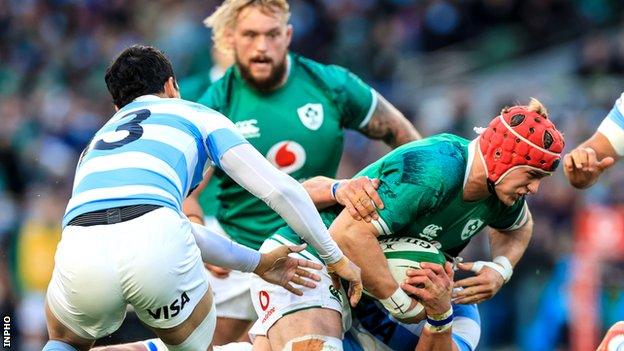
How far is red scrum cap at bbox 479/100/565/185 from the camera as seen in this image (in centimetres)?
607

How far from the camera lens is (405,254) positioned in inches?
249

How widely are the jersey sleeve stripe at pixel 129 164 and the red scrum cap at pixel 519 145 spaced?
5.16 ft

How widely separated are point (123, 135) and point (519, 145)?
75.0 inches

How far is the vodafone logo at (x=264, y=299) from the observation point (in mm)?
6594

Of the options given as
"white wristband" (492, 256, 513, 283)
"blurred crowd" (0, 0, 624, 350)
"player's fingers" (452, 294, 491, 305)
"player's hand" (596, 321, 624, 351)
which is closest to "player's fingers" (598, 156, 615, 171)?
"white wristband" (492, 256, 513, 283)

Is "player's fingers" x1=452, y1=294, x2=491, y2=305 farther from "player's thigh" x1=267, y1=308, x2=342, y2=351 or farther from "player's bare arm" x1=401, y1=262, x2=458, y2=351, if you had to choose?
"player's thigh" x1=267, y1=308, x2=342, y2=351

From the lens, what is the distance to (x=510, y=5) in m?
17.4

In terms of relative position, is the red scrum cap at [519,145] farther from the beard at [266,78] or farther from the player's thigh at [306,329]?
the beard at [266,78]

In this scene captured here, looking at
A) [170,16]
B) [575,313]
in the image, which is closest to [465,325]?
[575,313]

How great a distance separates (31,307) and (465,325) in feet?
A: 20.4

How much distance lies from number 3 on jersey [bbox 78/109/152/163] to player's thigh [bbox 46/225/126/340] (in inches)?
17.2

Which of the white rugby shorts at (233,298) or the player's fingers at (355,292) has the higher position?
the player's fingers at (355,292)

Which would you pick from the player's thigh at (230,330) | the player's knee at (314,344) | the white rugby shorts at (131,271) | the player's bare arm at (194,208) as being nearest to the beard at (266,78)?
the player's bare arm at (194,208)

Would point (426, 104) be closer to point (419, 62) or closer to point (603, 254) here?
point (419, 62)
